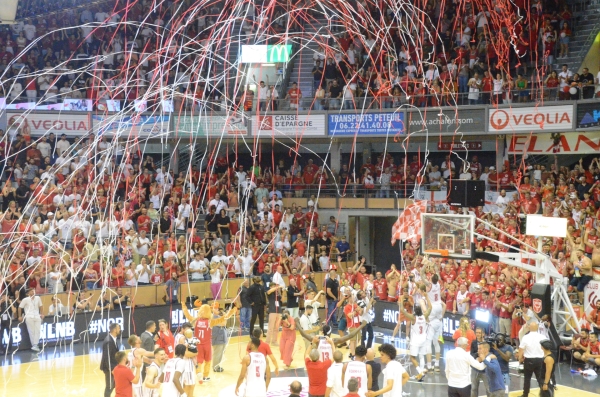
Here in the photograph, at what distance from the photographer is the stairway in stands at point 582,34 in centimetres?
2489

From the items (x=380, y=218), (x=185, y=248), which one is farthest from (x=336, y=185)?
(x=185, y=248)

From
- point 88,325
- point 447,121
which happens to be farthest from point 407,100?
point 88,325

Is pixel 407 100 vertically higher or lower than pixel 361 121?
higher

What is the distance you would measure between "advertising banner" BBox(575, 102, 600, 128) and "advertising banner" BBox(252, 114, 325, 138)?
780 cm

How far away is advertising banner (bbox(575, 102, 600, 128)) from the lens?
2211 cm

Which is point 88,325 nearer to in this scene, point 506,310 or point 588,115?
point 506,310

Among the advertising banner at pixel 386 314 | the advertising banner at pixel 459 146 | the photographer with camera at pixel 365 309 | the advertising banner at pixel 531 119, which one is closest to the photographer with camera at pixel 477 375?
the photographer with camera at pixel 365 309

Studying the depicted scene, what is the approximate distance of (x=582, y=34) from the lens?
2539 centimetres

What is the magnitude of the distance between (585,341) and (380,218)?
13.4 metres

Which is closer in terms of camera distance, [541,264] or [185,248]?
[541,264]

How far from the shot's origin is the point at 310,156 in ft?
99.6

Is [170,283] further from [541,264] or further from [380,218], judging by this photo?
[380,218]

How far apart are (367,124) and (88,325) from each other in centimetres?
1125

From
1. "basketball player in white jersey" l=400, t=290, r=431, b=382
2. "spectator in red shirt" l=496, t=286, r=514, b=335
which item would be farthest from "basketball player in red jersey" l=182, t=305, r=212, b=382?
"spectator in red shirt" l=496, t=286, r=514, b=335
